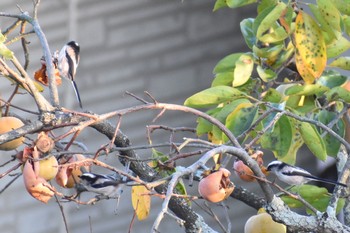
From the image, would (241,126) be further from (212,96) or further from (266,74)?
(266,74)

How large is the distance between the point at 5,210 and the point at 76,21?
0.99 meters

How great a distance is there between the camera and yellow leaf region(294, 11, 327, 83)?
73.2 inches

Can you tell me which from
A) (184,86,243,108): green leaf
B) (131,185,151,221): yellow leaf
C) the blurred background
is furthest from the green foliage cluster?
the blurred background

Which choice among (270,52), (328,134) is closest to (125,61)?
(270,52)

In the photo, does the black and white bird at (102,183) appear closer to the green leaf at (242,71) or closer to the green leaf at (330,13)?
the green leaf at (242,71)

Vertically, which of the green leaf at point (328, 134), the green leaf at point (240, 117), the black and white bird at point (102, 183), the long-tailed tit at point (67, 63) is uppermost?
the long-tailed tit at point (67, 63)

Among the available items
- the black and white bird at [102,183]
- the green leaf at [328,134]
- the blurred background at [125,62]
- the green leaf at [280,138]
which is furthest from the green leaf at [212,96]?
the blurred background at [125,62]

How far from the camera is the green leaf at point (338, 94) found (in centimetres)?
189

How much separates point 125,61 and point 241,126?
2.58m

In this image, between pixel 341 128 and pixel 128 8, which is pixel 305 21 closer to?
pixel 341 128

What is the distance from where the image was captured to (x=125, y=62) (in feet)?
14.1

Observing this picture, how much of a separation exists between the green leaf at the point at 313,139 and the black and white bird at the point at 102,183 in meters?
0.40

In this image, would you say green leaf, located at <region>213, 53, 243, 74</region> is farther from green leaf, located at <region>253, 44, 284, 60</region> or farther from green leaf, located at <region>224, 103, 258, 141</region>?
green leaf, located at <region>224, 103, 258, 141</region>

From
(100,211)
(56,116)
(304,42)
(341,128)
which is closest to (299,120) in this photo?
(304,42)
